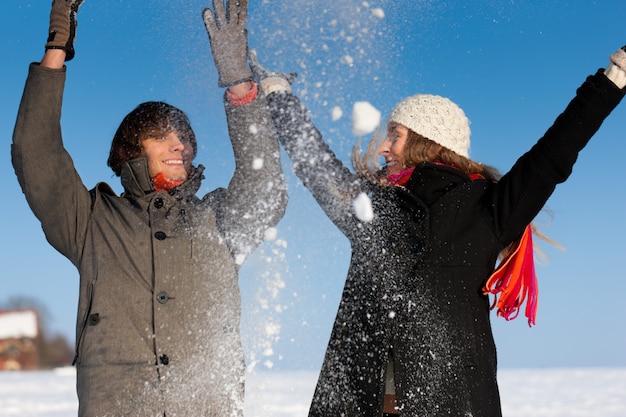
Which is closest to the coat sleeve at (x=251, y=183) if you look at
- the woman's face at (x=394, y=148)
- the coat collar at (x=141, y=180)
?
the coat collar at (x=141, y=180)

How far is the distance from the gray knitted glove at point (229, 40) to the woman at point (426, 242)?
284 mm

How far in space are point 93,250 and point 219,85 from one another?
768 millimetres

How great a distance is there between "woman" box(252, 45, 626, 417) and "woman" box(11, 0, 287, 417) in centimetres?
29

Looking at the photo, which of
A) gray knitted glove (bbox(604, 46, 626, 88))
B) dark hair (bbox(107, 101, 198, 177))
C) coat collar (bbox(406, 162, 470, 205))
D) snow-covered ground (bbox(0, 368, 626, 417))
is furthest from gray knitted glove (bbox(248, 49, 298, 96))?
snow-covered ground (bbox(0, 368, 626, 417))

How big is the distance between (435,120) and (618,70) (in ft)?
2.32

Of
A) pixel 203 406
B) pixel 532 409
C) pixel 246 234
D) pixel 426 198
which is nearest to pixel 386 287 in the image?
pixel 426 198

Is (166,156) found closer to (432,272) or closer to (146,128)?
(146,128)

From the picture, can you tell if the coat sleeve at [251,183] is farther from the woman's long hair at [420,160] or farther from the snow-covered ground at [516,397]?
the snow-covered ground at [516,397]

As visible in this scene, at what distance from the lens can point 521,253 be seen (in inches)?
111

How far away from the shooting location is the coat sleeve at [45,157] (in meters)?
2.64

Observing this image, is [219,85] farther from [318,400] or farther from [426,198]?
[318,400]

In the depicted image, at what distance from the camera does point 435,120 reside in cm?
298

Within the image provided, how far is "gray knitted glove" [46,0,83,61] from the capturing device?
271 cm

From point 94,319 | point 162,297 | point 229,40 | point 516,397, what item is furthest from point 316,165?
point 516,397
